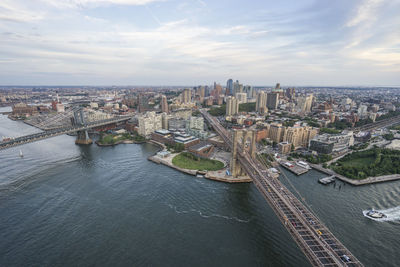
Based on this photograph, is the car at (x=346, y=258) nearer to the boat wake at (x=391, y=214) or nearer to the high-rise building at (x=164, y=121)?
the boat wake at (x=391, y=214)

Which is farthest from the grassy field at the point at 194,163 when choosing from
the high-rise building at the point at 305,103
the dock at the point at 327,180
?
the high-rise building at the point at 305,103

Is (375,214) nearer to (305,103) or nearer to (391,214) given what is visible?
(391,214)

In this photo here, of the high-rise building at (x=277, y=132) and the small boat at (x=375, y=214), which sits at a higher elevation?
the high-rise building at (x=277, y=132)

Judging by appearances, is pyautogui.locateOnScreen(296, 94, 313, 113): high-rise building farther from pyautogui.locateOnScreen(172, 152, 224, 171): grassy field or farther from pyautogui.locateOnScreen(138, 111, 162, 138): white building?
pyautogui.locateOnScreen(172, 152, 224, 171): grassy field

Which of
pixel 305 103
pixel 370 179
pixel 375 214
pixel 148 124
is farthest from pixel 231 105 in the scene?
pixel 375 214

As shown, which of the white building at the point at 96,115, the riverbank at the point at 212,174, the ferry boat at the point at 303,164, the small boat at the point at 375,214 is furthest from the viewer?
the white building at the point at 96,115

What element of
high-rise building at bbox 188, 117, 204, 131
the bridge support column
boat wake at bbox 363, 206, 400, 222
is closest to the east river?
boat wake at bbox 363, 206, 400, 222
